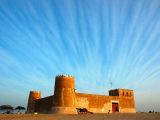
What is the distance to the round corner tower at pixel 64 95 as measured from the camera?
38469 mm

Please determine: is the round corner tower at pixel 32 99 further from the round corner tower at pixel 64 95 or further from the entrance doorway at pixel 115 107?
the entrance doorway at pixel 115 107

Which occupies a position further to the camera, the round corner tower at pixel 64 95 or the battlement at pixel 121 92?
the battlement at pixel 121 92

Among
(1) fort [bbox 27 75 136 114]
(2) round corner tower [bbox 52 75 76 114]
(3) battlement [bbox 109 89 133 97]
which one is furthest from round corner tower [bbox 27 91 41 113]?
(3) battlement [bbox 109 89 133 97]

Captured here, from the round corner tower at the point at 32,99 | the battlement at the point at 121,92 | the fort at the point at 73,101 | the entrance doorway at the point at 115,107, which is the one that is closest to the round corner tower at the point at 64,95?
the fort at the point at 73,101

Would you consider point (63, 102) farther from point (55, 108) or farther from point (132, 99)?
point (132, 99)

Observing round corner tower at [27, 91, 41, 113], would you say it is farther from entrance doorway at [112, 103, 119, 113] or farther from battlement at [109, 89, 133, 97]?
entrance doorway at [112, 103, 119, 113]

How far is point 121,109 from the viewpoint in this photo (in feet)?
167

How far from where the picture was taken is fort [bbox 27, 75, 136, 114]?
128ft

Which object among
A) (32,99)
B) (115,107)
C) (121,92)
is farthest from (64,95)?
(32,99)

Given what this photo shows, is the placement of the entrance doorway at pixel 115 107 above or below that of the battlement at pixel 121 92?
below

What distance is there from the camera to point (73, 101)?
40.3m

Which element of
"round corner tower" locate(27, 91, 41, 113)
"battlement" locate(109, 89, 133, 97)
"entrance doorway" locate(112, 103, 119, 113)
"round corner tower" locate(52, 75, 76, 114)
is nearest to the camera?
"round corner tower" locate(52, 75, 76, 114)

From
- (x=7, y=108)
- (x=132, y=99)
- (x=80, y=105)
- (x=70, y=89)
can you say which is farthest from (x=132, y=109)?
(x=7, y=108)

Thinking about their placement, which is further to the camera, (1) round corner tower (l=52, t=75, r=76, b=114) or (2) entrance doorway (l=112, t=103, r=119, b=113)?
(2) entrance doorway (l=112, t=103, r=119, b=113)
